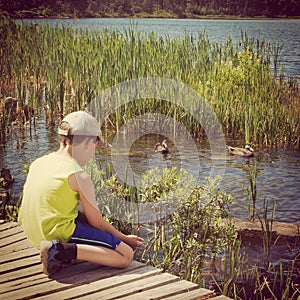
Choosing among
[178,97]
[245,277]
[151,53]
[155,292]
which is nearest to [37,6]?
[151,53]

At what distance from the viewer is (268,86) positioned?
6688 mm

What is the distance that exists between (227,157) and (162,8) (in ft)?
5.94

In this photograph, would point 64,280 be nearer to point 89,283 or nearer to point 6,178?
point 89,283

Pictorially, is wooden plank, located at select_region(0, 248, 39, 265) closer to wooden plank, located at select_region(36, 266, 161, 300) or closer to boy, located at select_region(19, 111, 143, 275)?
boy, located at select_region(19, 111, 143, 275)

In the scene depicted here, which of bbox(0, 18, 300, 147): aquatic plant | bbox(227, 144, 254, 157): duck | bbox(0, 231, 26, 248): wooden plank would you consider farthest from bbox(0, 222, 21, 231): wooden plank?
bbox(0, 18, 300, 147): aquatic plant

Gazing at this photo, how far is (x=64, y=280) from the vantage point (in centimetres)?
293

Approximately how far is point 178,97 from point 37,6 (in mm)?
2312

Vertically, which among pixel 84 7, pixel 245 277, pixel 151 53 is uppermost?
pixel 84 7

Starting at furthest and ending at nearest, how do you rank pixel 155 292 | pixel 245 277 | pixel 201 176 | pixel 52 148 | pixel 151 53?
pixel 151 53 → pixel 52 148 → pixel 201 176 → pixel 245 277 → pixel 155 292

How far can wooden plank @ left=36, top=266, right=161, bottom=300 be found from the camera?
109 inches

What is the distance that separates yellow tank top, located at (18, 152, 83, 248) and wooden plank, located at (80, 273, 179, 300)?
39 centimetres

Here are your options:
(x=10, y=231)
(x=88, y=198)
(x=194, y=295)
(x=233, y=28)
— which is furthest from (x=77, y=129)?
(x=233, y=28)

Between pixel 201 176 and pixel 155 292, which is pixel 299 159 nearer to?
pixel 201 176

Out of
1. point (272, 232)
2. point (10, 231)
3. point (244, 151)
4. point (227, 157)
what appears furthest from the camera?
point (227, 157)
